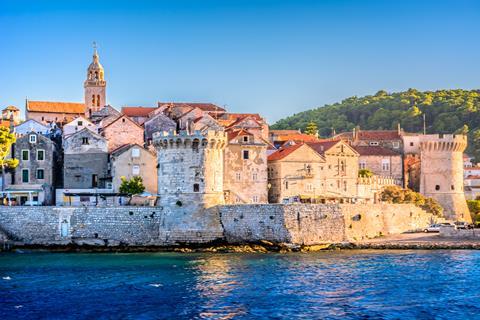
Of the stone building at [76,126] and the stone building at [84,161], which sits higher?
the stone building at [76,126]

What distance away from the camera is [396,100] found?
131875 millimetres

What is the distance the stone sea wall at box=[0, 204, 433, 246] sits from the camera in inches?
1951

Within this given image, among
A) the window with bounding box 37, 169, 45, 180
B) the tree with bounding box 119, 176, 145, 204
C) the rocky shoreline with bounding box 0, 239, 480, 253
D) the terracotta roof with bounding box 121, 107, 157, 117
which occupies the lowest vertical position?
the rocky shoreline with bounding box 0, 239, 480, 253

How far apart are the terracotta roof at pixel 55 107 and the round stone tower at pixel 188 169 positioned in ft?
129

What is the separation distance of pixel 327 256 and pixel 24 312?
21470 mm

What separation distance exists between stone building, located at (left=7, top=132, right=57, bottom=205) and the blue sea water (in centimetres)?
1327

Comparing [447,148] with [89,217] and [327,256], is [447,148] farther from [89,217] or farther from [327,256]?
[89,217]

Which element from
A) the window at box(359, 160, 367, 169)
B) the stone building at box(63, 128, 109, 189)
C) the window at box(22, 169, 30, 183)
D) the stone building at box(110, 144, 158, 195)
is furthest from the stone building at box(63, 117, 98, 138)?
the window at box(359, 160, 367, 169)

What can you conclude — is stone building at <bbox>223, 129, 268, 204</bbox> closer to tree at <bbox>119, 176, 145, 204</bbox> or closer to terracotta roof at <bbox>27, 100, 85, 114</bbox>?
tree at <bbox>119, 176, 145, 204</bbox>

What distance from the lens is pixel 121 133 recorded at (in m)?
63.1

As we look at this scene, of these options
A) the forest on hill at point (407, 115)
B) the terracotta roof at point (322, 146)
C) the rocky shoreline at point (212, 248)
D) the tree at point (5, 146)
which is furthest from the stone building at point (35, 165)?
the forest on hill at point (407, 115)

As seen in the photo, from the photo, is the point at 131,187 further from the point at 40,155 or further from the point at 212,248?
the point at 212,248

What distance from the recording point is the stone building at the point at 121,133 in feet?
205

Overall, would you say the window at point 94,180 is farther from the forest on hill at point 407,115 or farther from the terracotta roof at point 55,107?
the forest on hill at point 407,115
